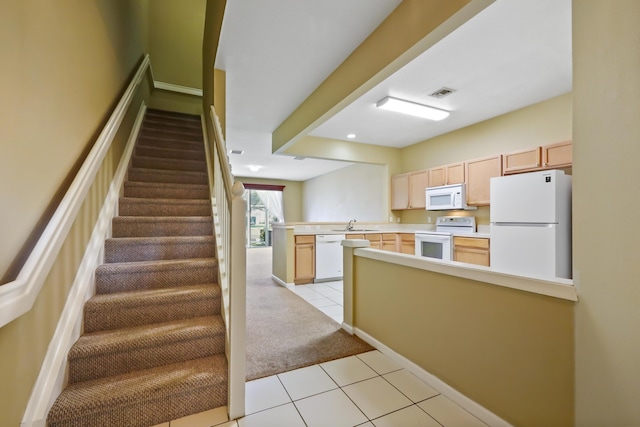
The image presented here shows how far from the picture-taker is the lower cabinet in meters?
3.61

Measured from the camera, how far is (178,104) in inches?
191

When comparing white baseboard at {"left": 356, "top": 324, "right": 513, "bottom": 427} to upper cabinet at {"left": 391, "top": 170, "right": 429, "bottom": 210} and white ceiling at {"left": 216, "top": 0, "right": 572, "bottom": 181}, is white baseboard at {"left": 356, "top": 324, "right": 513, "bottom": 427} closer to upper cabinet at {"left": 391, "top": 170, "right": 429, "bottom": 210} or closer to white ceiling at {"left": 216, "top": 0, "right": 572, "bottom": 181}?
white ceiling at {"left": 216, "top": 0, "right": 572, "bottom": 181}

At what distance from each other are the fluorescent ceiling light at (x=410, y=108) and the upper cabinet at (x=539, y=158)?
1056 millimetres

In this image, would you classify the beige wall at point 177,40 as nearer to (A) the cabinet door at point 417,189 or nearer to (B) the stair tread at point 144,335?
(A) the cabinet door at point 417,189

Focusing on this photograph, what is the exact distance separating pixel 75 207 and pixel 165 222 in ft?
3.27

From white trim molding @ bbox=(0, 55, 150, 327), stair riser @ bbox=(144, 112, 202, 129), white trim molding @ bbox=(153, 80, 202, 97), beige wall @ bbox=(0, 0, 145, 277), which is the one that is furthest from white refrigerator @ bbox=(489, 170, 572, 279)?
white trim molding @ bbox=(153, 80, 202, 97)

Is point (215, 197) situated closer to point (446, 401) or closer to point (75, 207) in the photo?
point (75, 207)

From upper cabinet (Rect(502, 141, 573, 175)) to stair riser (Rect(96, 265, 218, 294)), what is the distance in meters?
3.81

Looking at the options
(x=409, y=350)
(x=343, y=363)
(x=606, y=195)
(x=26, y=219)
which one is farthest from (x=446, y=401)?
(x=26, y=219)

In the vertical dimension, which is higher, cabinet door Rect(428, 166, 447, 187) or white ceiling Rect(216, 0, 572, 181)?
white ceiling Rect(216, 0, 572, 181)

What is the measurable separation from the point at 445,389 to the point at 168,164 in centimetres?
341

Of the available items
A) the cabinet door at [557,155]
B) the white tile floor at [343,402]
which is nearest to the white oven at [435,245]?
the cabinet door at [557,155]

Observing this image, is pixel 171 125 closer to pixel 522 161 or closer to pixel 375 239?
pixel 375 239

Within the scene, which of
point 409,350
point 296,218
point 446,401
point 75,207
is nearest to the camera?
point 75,207
